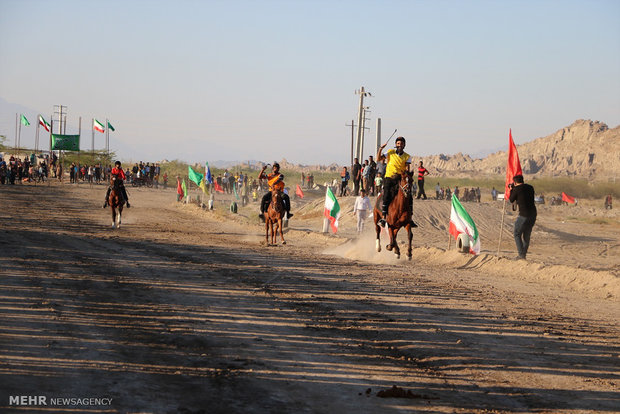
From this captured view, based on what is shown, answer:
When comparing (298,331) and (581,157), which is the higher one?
(581,157)

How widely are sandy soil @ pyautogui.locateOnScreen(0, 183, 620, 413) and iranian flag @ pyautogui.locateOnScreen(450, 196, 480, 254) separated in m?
0.57

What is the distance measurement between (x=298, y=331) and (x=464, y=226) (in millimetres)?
11217

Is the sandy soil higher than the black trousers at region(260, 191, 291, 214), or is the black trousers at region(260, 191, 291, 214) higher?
the black trousers at region(260, 191, 291, 214)

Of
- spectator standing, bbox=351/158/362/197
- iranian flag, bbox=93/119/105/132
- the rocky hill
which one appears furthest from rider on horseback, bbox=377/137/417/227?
the rocky hill

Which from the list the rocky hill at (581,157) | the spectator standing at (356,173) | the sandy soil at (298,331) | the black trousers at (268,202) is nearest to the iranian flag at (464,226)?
the sandy soil at (298,331)

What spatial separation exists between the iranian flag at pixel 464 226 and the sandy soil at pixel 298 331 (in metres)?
0.57

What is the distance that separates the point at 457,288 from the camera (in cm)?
1413

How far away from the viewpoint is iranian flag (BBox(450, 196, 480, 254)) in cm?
1939

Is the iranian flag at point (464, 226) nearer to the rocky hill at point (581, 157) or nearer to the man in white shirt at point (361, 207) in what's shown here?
the man in white shirt at point (361, 207)

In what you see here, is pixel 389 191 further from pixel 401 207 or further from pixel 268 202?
pixel 268 202

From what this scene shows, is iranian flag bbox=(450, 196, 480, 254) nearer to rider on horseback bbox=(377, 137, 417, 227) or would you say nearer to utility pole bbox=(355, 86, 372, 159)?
rider on horseback bbox=(377, 137, 417, 227)

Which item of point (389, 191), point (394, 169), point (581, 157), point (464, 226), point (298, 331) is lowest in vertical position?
point (298, 331)

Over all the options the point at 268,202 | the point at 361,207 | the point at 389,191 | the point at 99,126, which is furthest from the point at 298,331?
the point at 99,126

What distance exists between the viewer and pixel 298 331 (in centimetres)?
936
